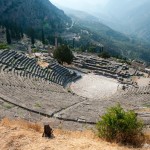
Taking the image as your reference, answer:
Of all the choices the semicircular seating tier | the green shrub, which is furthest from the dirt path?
the green shrub

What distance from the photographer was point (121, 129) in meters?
15.2

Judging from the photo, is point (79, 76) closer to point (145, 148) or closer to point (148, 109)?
point (148, 109)

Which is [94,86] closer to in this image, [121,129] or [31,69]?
[31,69]

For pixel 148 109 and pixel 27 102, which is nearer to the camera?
pixel 27 102

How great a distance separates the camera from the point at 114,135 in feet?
50.6

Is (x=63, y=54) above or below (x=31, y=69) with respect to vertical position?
below

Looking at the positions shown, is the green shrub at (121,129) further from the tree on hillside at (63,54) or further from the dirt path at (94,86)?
the tree on hillside at (63,54)

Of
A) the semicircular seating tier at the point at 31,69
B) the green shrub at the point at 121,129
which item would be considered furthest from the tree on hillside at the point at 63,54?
the green shrub at the point at 121,129

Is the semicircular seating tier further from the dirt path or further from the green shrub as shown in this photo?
the green shrub

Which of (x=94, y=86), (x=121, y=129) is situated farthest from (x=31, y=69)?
(x=121, y=129)

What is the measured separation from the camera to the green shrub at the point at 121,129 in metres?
15.2

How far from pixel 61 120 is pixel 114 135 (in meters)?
8.01

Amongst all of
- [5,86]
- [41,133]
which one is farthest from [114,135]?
[5,86]

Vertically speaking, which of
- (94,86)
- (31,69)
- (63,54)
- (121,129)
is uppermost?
(121,129)
